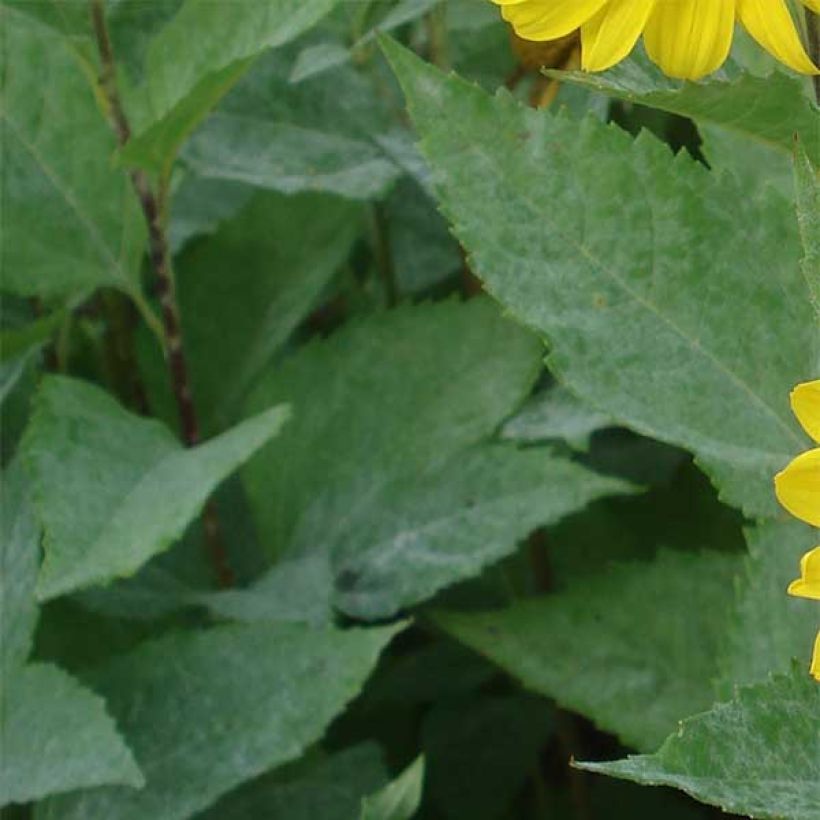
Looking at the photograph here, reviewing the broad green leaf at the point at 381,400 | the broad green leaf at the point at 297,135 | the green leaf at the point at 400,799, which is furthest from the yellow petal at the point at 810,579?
the broad green leaf at the point at 297,135

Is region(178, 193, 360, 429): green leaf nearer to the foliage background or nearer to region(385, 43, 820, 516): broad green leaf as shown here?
the foliage background

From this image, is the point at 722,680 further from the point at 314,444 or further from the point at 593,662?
the point at 314,444

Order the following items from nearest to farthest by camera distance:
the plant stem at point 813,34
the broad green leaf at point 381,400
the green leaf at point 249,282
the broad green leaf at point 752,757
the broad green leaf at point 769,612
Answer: the broad green leaf at point 752,757, the plant stem at point 813,34, the broad green leaf at point 769,612, the broad green leaf at point 381,400, the green leaf at point 249,282

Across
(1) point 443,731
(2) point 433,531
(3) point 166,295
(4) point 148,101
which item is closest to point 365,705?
(1) point 443,731

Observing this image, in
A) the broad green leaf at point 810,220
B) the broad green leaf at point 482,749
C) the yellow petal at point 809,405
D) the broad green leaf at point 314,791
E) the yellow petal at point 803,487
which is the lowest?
the broad green leaf at point 482,749

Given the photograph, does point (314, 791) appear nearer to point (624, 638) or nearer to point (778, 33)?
point (624, 638)

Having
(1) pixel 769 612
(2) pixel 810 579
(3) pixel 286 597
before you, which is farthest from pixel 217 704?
(2) pixel 810 579

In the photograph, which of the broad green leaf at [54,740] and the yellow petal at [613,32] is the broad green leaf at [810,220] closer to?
the yellow petal at [613,32]
